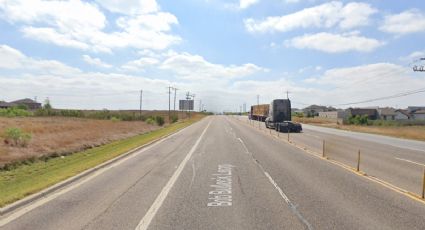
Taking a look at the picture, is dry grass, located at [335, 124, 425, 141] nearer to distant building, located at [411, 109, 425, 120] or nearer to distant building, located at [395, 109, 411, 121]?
distant building, located at [395, 109, 411, 121]

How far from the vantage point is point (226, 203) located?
433 inches

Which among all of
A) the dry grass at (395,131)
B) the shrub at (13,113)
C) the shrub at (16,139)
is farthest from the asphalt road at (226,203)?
the shrub at (13,113)

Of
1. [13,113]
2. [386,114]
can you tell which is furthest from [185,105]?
[13,113]

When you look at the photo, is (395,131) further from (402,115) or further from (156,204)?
(402,115)

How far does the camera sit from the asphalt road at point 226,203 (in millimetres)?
9008

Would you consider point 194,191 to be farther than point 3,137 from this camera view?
No

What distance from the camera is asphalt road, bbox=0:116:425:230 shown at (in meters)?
9.01

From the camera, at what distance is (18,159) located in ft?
85.9

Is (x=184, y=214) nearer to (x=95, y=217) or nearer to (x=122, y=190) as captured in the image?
(x=95, y=217)

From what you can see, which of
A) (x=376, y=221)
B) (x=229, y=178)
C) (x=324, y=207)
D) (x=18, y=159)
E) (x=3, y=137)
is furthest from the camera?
(x=3, y=137)

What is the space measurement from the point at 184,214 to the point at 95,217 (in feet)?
5.94

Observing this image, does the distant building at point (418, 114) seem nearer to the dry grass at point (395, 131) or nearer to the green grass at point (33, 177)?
the dry grass at point (395, 131)

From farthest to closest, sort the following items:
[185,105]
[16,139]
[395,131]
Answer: [185,105] < [395,131] < [16,139]

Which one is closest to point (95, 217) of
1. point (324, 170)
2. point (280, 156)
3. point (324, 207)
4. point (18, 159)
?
point (324, 207)
